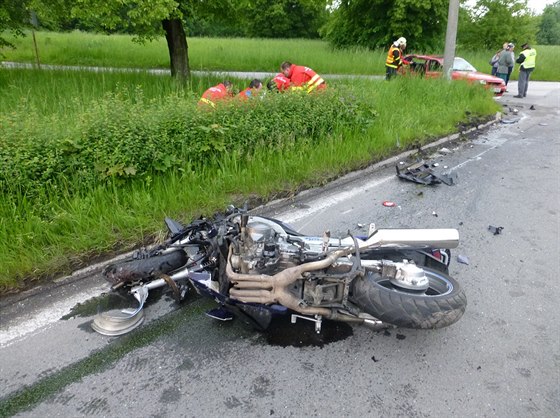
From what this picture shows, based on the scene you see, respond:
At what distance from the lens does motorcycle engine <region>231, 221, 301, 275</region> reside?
2773 millimetres

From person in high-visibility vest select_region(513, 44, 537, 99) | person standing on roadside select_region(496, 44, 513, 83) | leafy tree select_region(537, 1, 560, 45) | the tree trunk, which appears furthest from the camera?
leafy tree select_region(537, 1, 560, 45)

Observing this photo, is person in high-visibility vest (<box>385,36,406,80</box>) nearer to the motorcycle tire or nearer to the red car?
the red car

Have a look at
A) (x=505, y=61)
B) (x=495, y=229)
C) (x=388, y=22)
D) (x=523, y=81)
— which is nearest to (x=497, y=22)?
(x=388, y=22)

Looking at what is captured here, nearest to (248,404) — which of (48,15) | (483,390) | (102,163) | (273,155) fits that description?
(483,390)

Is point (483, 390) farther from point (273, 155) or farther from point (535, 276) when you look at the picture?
point (273, 155)

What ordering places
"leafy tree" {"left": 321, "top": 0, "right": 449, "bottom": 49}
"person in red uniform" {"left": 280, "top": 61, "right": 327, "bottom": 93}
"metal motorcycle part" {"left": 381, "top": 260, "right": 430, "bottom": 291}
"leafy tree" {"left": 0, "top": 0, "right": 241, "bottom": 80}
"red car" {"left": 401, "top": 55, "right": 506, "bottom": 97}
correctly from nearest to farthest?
"metal motorcycle part" {"left": 381, "top": 260, "right": 430, "bottom": 291} → "leafy tree" {"left": 0, "top": 0, "right": 241, "bottom": 80} → "person in red uniform" {"left": 280, "top": 61, "right": 327, "bottom": 93} → "red car" {"left": 401, "top": 55, "right": 506, "bottom": 97} → "leafy tree" {"left": 321, "top": 0, "right": 449, "bottom": 49}

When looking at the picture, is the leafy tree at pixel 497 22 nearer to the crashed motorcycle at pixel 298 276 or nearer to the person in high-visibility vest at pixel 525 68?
the person in high-visibility vest at pixel 525 68

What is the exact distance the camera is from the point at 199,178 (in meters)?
5.10

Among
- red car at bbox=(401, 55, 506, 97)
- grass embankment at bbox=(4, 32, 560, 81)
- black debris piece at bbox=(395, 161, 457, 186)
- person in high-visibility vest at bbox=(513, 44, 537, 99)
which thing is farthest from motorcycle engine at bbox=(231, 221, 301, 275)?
grass embankment at bbox=(4, 32, 560, 81)

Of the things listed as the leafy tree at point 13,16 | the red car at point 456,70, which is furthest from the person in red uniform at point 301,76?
the leafy tree at point 13,16

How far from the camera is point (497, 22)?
3206 centimetres

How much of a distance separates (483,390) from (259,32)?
65.2 metres

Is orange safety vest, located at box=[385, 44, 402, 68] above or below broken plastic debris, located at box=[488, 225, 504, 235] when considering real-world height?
above

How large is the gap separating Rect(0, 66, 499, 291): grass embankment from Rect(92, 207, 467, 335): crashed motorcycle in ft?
3.26
